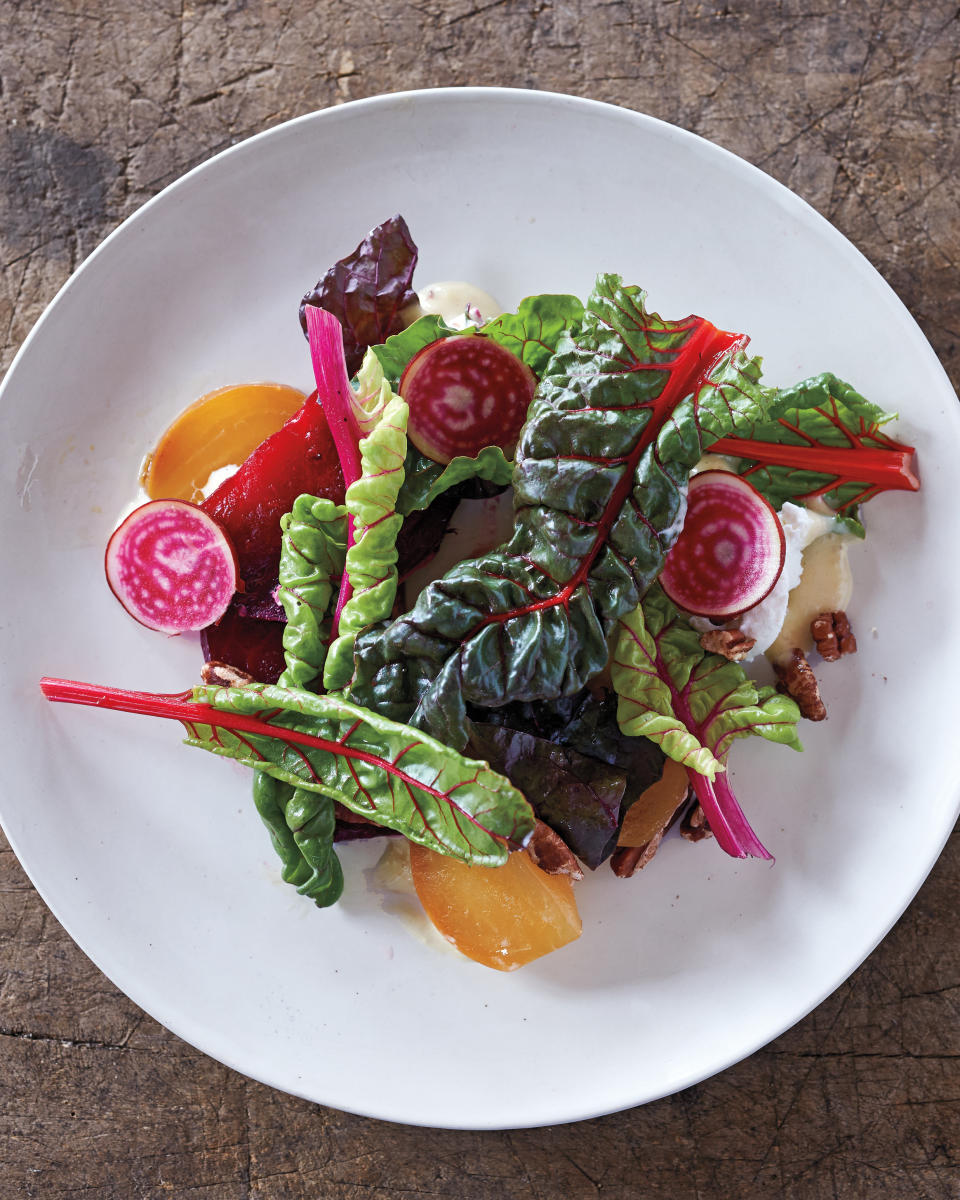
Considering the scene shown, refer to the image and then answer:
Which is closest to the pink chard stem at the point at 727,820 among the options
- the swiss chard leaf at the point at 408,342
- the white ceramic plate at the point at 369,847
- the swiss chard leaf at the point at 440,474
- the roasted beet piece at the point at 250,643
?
the white ceramic plate at the point at 369,847

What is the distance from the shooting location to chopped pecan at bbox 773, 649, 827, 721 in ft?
7.46

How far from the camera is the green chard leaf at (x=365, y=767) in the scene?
192 centimetres

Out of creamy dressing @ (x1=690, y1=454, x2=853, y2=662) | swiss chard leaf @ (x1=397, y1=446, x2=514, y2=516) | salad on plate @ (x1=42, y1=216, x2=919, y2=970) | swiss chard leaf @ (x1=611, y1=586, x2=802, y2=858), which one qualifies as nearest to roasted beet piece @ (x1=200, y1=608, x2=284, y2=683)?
salad on plate @ (x1=42, y1=216, x2=919, y2=970)

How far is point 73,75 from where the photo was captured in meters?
2.66

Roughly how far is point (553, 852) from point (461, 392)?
1204 mm

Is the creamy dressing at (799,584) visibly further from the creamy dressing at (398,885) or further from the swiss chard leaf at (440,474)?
the creamy dressing at (398,885)

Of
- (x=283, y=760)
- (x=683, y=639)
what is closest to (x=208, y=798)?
(x=283, y=760)

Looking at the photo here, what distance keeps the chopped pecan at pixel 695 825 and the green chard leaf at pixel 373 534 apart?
99 centimetres

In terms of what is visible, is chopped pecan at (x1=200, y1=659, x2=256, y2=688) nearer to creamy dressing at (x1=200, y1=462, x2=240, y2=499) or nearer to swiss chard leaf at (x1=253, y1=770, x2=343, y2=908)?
swiss chard leaf at (x1=253, y1=770, x2=343, y2=908)

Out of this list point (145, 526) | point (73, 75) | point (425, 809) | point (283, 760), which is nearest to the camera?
point (425, 809)

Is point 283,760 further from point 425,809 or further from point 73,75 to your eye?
point 73,75

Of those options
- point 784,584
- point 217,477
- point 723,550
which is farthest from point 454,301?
point 784,584

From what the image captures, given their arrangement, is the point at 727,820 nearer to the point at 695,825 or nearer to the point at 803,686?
the point at 695,825

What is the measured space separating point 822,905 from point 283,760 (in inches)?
57.7
